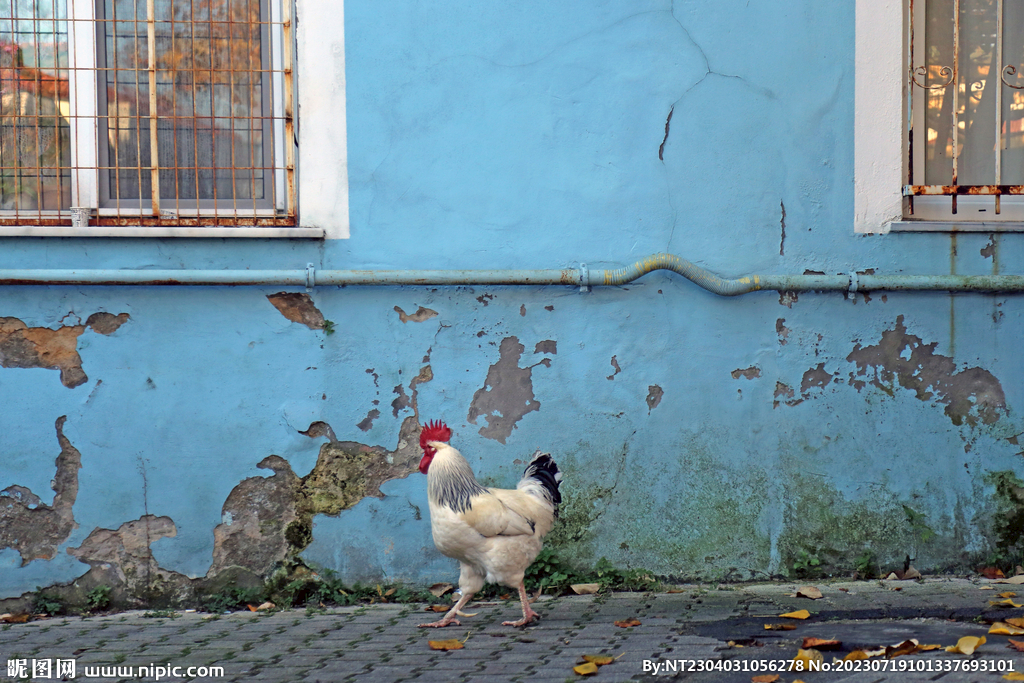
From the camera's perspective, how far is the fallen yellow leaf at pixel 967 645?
3576 mm

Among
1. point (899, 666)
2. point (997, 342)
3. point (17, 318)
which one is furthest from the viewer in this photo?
point (997, 342)

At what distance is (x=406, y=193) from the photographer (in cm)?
472

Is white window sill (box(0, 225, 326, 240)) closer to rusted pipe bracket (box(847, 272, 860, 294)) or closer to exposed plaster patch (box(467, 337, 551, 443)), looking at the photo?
exposed plaster patch (box(467, 337, 551, 443))

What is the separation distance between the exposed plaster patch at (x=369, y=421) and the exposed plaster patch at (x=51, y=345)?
4.56ft

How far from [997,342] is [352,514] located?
3747mm

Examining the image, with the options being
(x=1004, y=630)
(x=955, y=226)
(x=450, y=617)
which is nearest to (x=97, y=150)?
(x=450, y=617)

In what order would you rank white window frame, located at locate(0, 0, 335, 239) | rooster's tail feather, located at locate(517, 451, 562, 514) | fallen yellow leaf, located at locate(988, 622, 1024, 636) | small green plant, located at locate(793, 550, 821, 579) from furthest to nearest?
1. small green plant, located at locate(793, 550, 821, 579)
2. white window frame, located at locate(0, 0, 335, 239)
3. rooster's tail feather, located at locate(517, 451, 562, 514)
4. fallen yellow leaf, located at locate(988, 622, 1024, 636)

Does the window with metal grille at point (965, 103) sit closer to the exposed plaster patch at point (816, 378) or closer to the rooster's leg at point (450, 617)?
the exposed plaster patch at point (816, 378)

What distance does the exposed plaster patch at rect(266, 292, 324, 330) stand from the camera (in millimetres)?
4676

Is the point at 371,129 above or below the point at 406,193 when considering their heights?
above

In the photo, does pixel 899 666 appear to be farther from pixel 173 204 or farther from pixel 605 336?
pixel 173 204

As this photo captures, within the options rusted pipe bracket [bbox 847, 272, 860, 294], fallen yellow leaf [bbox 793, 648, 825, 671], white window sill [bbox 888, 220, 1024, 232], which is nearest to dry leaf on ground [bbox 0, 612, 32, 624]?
fallen yellow leaf [bbox 793, 648, 825, 671]

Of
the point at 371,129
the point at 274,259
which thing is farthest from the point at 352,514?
the point at 371,129

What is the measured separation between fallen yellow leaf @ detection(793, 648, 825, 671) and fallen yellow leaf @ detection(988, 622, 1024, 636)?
0.89 metres
